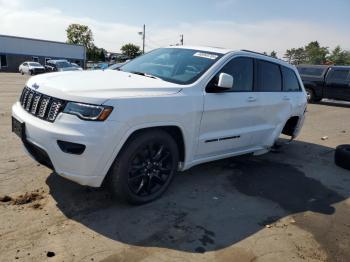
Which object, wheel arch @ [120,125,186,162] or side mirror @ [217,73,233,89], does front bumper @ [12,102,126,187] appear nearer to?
wheel arch @ [120,125,186,162]

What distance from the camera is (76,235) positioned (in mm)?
3484

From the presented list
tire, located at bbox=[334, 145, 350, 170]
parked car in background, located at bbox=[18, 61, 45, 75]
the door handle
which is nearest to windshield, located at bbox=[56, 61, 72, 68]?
parked car in background, located at bbox=[18, 61, 45, 75]

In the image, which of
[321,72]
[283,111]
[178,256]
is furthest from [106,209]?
Result: [321,72]

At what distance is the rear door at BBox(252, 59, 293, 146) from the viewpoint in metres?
5.64

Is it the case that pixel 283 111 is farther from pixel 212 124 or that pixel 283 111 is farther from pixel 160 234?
pixel 160 234

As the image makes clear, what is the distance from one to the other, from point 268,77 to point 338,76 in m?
12.5

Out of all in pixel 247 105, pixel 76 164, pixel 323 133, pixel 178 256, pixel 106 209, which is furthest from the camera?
pixel 323 133

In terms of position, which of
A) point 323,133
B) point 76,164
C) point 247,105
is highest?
point 247,105

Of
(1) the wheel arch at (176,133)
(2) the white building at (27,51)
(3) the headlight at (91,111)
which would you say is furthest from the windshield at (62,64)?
(3) the headlight at (91,111)

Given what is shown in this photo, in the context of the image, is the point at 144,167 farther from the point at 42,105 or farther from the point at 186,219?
the point at 42,105

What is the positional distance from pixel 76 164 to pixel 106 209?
695 millimetres

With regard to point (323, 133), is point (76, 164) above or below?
above

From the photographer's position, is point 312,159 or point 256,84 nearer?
point 256,84

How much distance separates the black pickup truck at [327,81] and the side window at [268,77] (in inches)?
463
